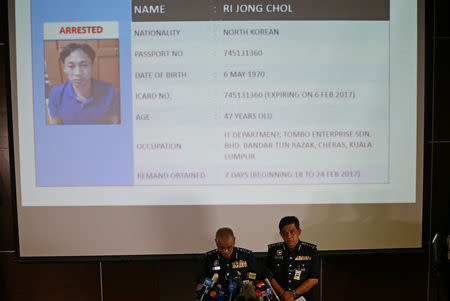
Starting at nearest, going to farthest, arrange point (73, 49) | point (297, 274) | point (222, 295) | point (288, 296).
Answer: point (222, 295)
point (288, 296)
point (297, 274)
point (73, 49)

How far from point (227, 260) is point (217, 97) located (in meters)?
1.18

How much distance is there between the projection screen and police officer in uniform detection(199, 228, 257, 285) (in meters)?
0.59

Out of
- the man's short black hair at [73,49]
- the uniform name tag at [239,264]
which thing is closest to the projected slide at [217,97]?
the man's short black hair at [73,49]

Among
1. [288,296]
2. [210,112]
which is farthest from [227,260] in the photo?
[210,112]

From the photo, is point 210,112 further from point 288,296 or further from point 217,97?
point 288,296

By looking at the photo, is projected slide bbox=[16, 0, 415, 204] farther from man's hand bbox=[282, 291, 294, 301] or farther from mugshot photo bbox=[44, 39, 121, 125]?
man's hand bbox=[282, 291, 294, 301]

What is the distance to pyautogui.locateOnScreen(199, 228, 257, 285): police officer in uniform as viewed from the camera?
78.0 inches

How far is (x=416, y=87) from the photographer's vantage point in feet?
8.68

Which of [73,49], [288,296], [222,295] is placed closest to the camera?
[222,295]

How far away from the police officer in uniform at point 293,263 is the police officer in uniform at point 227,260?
17 cm

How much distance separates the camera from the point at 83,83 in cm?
265

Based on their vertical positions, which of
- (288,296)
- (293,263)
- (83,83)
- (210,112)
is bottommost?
(288,296)

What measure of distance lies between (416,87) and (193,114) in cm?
165

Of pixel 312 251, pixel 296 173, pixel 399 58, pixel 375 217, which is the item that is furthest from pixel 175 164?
pixel 399 58
